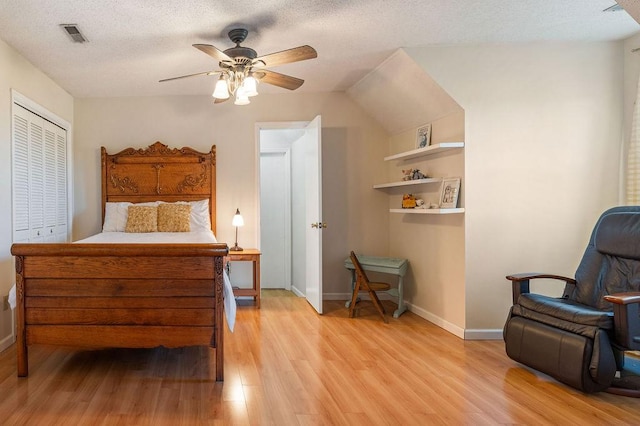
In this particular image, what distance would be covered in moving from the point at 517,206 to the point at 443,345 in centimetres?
135

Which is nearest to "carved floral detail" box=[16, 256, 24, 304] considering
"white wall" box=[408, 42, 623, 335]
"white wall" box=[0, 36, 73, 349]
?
"white wall" box=[0, 36, 73, 349]

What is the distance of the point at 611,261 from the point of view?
2.82 meters

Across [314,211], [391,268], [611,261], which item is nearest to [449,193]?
[391,268]

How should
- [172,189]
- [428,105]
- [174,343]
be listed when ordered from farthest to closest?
[172,189]
[428,105]
[174,343]

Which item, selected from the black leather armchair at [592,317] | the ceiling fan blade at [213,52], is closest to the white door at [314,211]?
the ceiling fan blade at [213,52]

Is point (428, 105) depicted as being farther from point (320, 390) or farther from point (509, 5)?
point (320, 390)

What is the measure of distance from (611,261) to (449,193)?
1298 millimetres

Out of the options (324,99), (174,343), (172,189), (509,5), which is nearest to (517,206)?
(509,5)

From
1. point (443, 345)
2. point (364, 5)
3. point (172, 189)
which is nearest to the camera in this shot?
point (364, 5)

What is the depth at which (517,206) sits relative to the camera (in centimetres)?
346

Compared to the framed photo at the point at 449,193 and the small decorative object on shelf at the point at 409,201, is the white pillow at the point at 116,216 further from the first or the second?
the framed photo at the point at 449,193

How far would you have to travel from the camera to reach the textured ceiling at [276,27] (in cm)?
278

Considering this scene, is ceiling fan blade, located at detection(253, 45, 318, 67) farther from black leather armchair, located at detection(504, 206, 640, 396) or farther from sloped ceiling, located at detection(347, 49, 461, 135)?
black leather armchair, located at detection(504, 206, 640, 396)

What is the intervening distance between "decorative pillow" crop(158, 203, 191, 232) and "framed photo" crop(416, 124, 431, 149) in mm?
2665
